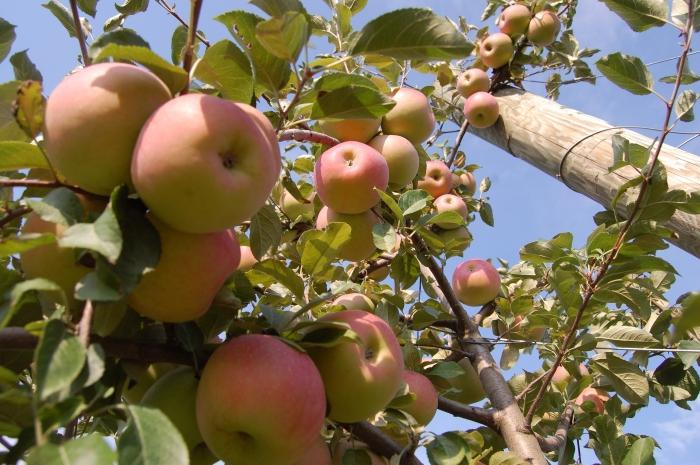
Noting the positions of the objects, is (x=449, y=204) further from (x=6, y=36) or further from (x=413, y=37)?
(x=6, y=36)

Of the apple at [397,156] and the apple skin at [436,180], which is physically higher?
the apple at [397,156]

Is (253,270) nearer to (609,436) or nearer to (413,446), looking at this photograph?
(413,446)

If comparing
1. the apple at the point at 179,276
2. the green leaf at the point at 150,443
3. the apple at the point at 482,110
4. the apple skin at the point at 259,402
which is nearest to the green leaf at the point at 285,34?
the apple at the point at 179,276

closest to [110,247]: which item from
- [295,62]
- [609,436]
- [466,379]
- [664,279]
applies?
[295,62]

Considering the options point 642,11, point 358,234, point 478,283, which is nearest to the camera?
point 642,11

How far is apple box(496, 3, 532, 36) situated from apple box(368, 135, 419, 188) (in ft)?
6.21

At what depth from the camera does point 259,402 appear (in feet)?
2.44

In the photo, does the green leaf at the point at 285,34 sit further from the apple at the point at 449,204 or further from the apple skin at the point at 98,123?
the apple at the point at 449,204

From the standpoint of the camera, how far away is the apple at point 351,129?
1736mm

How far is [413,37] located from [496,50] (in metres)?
2.69

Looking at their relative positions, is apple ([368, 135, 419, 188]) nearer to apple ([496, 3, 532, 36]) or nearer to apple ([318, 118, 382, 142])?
Result: apple ([318, 118, 382, 142])

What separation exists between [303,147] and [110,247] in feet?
6.25

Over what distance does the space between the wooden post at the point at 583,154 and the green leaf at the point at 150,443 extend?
1250mm

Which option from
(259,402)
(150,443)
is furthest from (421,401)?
(150,443)
